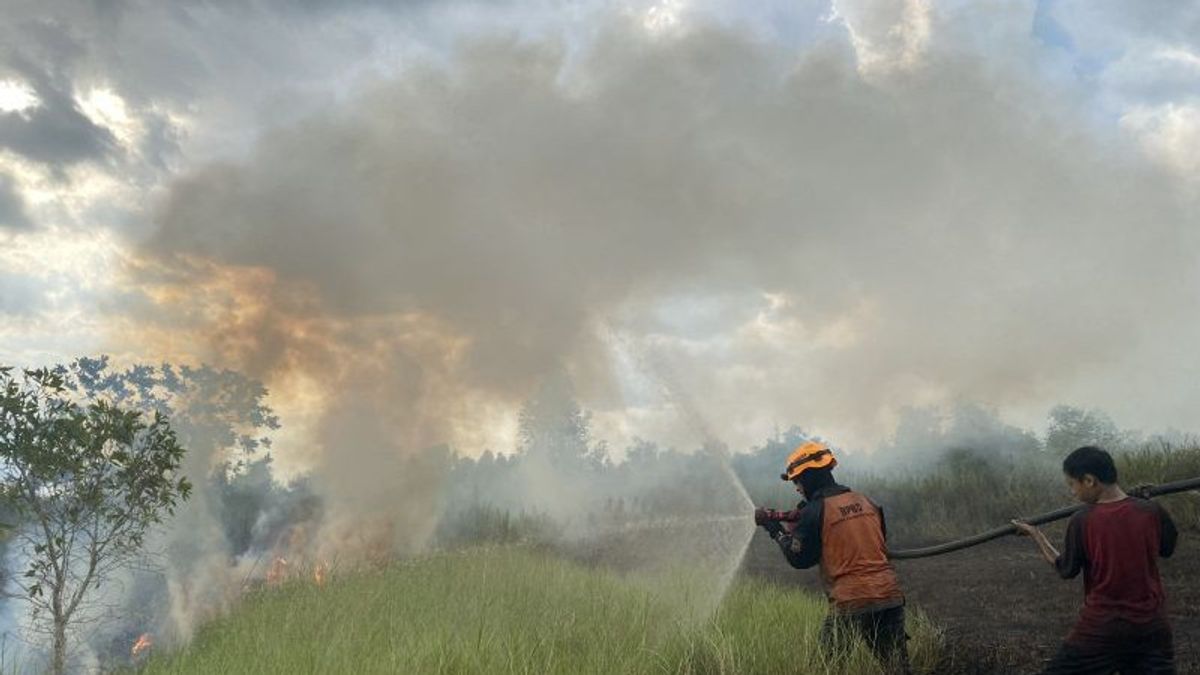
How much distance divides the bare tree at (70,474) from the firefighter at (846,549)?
8065mm

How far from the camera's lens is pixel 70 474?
428 inches

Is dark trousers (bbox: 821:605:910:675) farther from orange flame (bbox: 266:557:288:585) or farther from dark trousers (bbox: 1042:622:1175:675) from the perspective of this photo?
orange flame (bbox: 266:557:288:585)

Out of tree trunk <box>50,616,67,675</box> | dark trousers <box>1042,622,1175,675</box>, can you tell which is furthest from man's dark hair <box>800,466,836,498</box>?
tree trunk <box>50,616,67,675</box>

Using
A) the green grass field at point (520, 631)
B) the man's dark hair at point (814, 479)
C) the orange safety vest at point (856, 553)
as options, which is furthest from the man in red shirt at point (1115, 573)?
the green grass field at point (520, 631)

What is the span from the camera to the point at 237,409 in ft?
90.3

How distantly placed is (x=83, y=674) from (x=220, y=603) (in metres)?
2.34

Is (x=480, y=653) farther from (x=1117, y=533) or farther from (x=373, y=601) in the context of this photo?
(x=1117, y=533)

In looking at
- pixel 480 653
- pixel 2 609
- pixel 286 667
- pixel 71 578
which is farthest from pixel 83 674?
pixel 480 653

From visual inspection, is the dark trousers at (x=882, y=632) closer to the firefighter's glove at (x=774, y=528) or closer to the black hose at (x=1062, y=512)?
the black hose at (x=1062, y=512)

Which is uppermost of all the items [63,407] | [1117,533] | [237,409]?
[237,409]

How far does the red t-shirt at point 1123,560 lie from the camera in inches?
210

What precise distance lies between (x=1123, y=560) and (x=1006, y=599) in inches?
319

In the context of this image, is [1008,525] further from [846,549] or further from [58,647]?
[58,647]

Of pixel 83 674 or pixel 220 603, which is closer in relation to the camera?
pixel 83 674
